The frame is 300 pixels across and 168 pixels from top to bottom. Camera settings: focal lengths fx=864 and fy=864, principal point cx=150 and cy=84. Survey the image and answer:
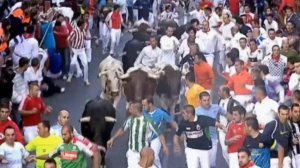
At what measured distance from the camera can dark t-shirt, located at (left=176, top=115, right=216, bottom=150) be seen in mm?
12828

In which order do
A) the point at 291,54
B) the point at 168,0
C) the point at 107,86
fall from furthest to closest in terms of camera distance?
the point at 168,0 → the point at 291,54 → the point at 107,86

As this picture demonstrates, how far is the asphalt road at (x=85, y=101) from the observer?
15.0 metres

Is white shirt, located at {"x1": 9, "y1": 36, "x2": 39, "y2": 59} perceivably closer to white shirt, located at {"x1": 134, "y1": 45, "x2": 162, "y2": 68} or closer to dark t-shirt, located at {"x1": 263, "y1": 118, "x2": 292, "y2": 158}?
white shirt, located at {"x1": 134, "y1": 45, "x2": 162, "y2": 68}

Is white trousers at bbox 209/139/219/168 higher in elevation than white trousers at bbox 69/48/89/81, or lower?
lower

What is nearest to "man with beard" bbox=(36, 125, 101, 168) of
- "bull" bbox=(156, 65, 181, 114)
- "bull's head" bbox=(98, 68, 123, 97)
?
"bull's head" bbox=(98, 68, 123, 97)

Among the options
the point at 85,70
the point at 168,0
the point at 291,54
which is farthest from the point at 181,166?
the point at 168,0

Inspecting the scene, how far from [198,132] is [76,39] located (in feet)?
23.4

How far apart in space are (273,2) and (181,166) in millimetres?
12184

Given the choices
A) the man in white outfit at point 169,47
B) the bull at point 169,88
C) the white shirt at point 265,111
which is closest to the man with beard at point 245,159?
the white shirt at point 265,111

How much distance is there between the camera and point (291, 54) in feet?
56.5

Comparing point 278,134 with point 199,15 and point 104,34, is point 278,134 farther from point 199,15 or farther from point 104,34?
point 104,34

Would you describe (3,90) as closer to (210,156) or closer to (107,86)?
(107,86)

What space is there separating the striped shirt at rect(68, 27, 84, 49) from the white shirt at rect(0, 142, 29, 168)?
730 centimetres

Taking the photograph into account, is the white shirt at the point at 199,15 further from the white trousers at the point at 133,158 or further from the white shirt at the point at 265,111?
the white trousers at the point at 133,158
